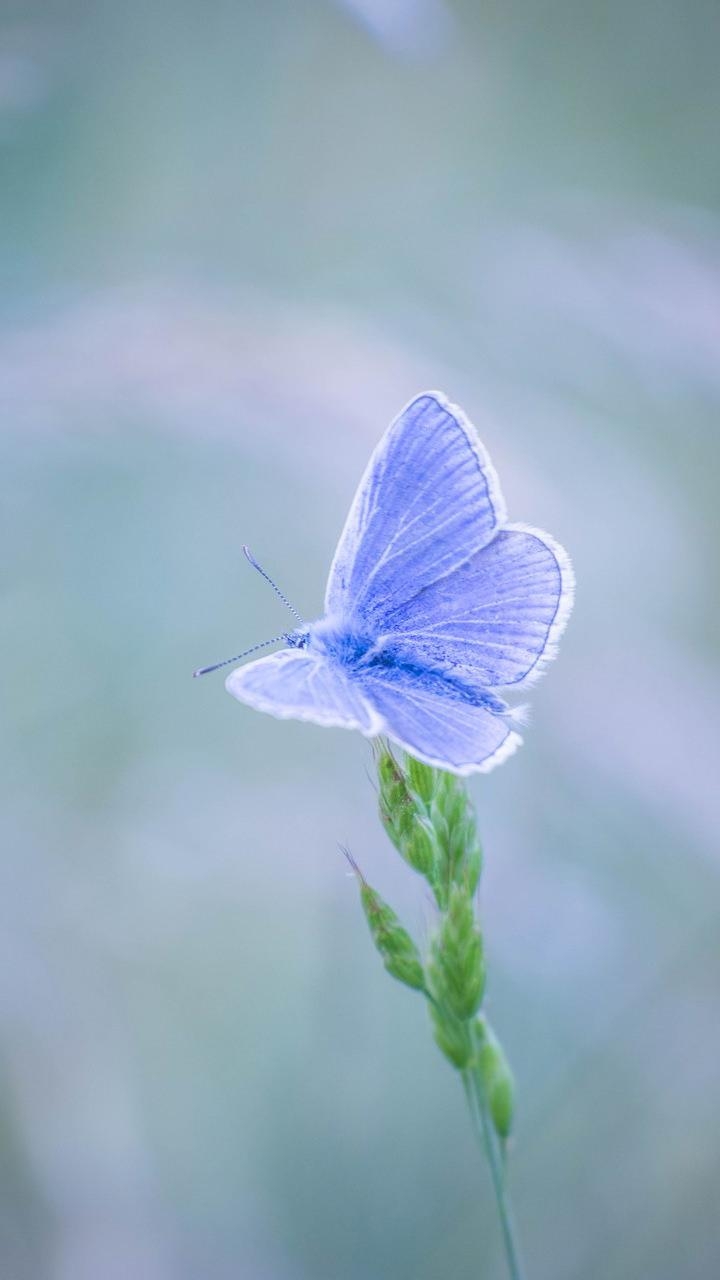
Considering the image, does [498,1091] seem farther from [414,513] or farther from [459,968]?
[414,513]

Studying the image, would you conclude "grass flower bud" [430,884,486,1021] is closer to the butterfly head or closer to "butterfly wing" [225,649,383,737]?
"butterfly wing" [225,649,383,737]

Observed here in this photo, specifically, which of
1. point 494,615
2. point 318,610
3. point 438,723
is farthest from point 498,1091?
point 318,610

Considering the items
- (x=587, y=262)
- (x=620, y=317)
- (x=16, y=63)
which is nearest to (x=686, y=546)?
(x=620, y=317)

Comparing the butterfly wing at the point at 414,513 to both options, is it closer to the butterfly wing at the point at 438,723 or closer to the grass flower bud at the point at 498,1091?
the butterfly wing at the point at 438,723

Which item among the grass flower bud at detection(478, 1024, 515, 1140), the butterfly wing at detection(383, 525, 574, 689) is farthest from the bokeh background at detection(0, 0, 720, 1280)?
the grass flower bud at detection(478, 1024, 515, 1140)

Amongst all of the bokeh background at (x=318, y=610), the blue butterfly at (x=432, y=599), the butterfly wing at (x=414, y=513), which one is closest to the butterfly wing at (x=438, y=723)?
the blue butterfly at (x=432, y=599)
